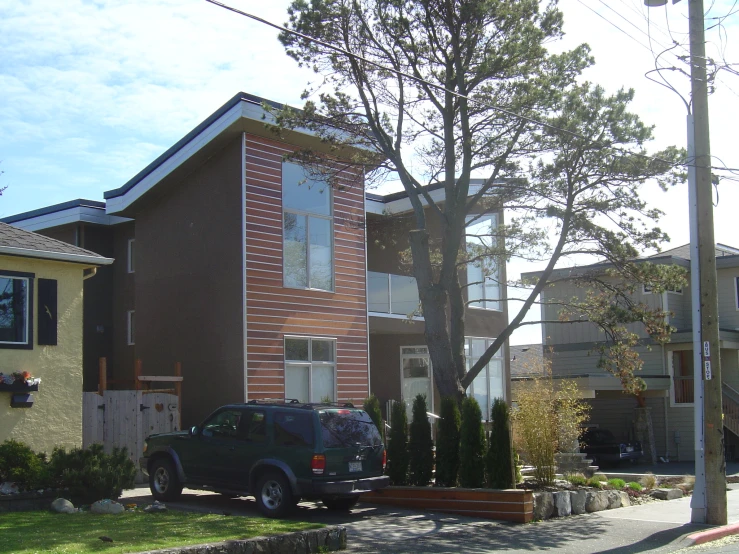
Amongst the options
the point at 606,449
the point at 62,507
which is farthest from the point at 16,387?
the point at 606,449

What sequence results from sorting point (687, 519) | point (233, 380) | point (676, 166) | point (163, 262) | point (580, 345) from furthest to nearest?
point (580, 345), point (163, 262), point (233, 380), point (676, 166), point (687, 519)

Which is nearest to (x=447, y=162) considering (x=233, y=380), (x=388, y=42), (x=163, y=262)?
(x=388, y=42)

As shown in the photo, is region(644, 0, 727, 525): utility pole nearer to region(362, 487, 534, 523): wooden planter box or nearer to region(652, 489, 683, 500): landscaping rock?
region(362, 487, 534, 523): wooden planter box

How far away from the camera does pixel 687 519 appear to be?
1395 centimetres

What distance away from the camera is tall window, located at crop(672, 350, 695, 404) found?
3017 centimetres

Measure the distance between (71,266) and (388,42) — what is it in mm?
7240

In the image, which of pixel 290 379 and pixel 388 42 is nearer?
pixel 388 42

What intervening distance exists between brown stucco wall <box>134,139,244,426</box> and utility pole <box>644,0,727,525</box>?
9.34 metres

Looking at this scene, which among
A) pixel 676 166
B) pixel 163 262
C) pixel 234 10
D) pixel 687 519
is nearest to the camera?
pixel 234 10

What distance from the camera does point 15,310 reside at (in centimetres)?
1479

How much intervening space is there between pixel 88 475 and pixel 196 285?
7538mm

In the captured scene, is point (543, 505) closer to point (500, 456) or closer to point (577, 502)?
point (500, 456)

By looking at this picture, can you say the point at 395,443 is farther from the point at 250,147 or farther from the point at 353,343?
the point at 250,147

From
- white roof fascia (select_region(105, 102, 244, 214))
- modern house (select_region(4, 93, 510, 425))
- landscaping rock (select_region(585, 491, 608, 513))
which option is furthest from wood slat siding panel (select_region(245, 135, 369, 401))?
landscaping rock (select_region(585, 491, 608, 513))
